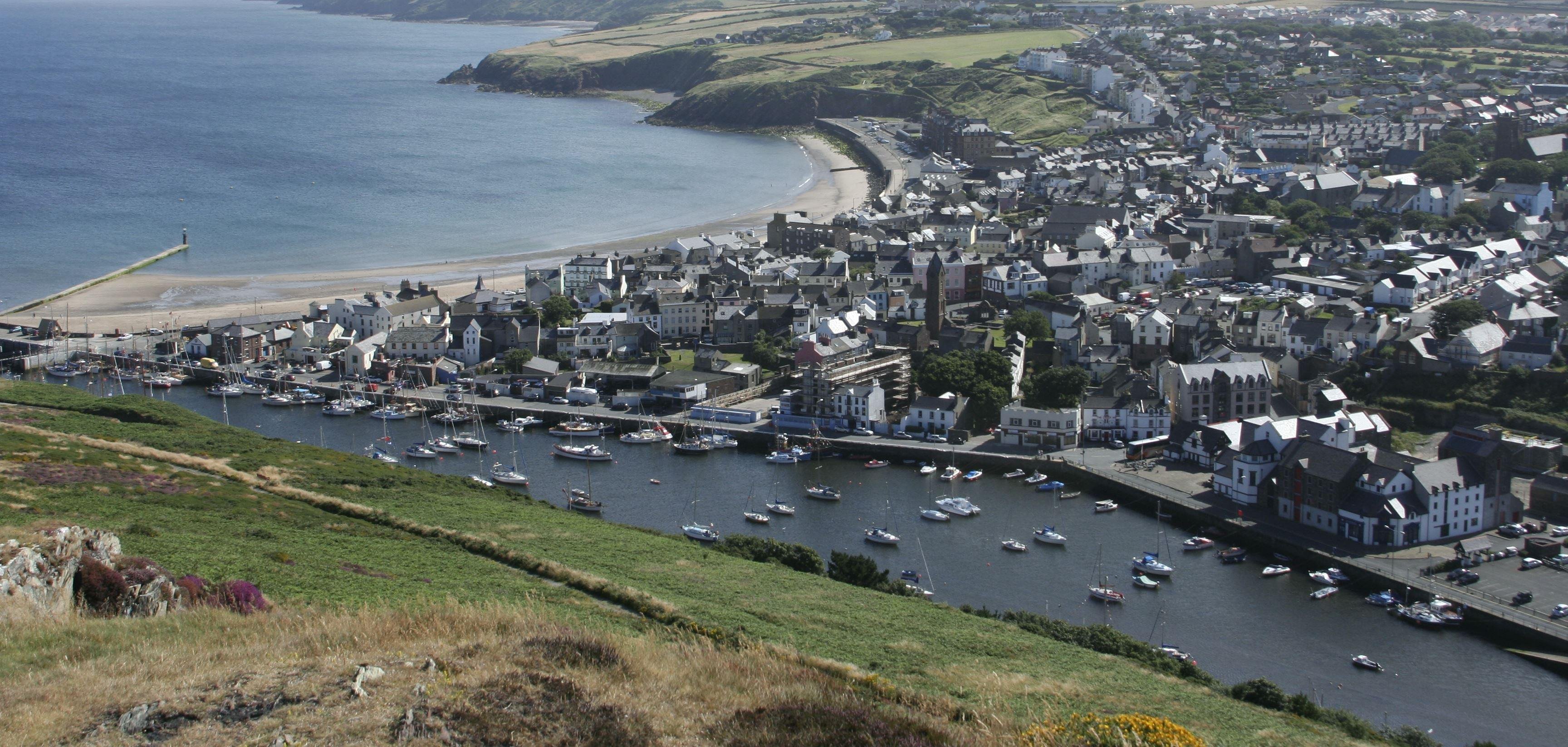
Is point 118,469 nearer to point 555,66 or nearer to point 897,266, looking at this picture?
point 897,266

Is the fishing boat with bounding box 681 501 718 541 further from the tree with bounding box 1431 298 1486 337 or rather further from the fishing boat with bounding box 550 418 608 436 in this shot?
the tree with bounding box 1431 298 1486 337

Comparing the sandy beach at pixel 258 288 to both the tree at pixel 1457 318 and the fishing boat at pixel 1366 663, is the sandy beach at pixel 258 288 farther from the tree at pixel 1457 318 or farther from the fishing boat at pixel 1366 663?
the fishing boat at pixel 1366 663

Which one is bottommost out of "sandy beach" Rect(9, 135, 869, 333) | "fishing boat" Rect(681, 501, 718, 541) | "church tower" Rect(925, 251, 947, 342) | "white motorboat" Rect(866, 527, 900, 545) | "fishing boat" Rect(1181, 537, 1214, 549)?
"fishing boat" Rect(1181, 537, 1214, 549)

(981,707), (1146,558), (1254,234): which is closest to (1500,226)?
(1254,234)

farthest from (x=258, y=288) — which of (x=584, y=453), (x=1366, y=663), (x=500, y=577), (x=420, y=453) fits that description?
(x=1366, y=663)

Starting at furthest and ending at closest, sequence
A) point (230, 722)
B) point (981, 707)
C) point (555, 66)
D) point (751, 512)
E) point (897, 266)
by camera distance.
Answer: point (555, 66) → point (897, 266) → point (751, 512) → point (981, 707) → point (230, 722)

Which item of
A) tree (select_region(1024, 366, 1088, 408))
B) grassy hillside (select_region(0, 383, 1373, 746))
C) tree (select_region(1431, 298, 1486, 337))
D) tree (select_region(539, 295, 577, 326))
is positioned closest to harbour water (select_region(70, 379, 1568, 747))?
grassy hillside (select_region(0, 383, 1373, 746))

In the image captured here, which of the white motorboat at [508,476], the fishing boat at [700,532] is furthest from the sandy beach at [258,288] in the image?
the fishing boat at [700,532]
